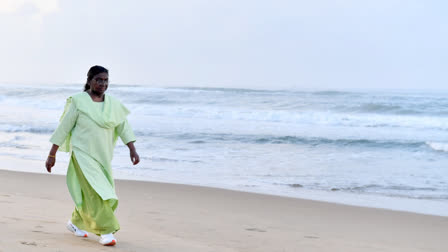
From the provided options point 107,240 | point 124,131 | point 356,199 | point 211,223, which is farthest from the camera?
point 356,199

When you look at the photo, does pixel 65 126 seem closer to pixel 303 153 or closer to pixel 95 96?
pixel 95 96

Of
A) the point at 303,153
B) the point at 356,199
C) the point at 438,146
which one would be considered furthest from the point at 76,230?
the point at 438,146

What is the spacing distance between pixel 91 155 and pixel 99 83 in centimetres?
52

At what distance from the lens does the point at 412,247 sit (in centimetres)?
483

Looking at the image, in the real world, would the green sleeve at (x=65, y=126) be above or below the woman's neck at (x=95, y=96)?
below

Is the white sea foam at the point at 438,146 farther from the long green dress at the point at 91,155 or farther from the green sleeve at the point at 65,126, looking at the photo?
the green sleeve at the point at 65,126

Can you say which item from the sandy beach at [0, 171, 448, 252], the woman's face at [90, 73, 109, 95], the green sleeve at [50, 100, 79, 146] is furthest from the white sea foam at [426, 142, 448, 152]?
the green sleeve at [50, 100, 79, 146]

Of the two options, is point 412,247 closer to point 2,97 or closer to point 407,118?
point 407,118

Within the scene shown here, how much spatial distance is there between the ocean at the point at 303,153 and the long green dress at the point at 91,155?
377 cm

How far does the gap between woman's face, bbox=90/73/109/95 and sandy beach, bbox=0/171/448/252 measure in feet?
3.63

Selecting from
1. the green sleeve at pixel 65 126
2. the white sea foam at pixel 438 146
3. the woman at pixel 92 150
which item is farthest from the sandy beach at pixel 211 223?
the white sea foam at pixel 438 146

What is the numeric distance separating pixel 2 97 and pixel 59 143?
3163 centimetres

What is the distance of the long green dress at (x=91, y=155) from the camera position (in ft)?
13.1

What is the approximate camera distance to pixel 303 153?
40.0ft
